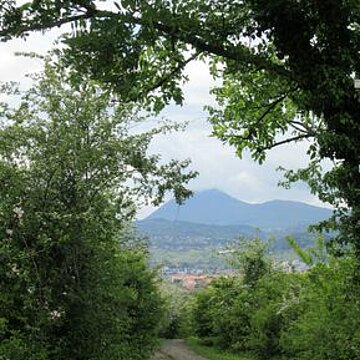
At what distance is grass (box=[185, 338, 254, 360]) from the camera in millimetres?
26381

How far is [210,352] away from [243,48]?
23935mm

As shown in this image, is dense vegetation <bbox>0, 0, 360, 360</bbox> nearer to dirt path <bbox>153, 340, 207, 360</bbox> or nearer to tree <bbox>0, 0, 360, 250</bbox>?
tree <bbox>0, 0, 360, 250</bbox>

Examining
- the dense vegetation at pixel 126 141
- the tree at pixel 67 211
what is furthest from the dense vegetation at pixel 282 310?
the tree at pixel 67 211

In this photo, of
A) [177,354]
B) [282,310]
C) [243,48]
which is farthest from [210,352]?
[243,48]

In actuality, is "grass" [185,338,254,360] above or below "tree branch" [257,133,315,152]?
below

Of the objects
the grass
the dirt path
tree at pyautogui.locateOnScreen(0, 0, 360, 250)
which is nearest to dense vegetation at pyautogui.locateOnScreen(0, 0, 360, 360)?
tree at pyautogui.locateOnScreen(0, 0, 360, 250)

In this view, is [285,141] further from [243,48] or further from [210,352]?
[210,352]

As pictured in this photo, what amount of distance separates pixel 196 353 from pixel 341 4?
77.1 ft

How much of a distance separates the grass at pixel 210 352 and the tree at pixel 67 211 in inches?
570

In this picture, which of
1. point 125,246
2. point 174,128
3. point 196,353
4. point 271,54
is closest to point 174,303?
point 196,353

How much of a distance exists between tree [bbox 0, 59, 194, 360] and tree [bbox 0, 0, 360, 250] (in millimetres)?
3288

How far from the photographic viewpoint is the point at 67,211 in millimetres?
11391

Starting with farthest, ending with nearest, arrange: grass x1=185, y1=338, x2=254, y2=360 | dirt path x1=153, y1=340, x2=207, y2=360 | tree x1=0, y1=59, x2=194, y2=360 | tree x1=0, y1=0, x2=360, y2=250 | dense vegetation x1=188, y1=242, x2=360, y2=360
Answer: grass x1=185, y1=338, x2=254, y2=360 < dirt path x1=153, y1=340, x2=207, y2=360 < dense vegetation x1=188, y1=242, x2=360, y2=360 < tree x1=0, y1=59, x2=194, y2=360 < tree x1=0, y1=0, x2=360, y2=250

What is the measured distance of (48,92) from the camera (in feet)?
39.6
